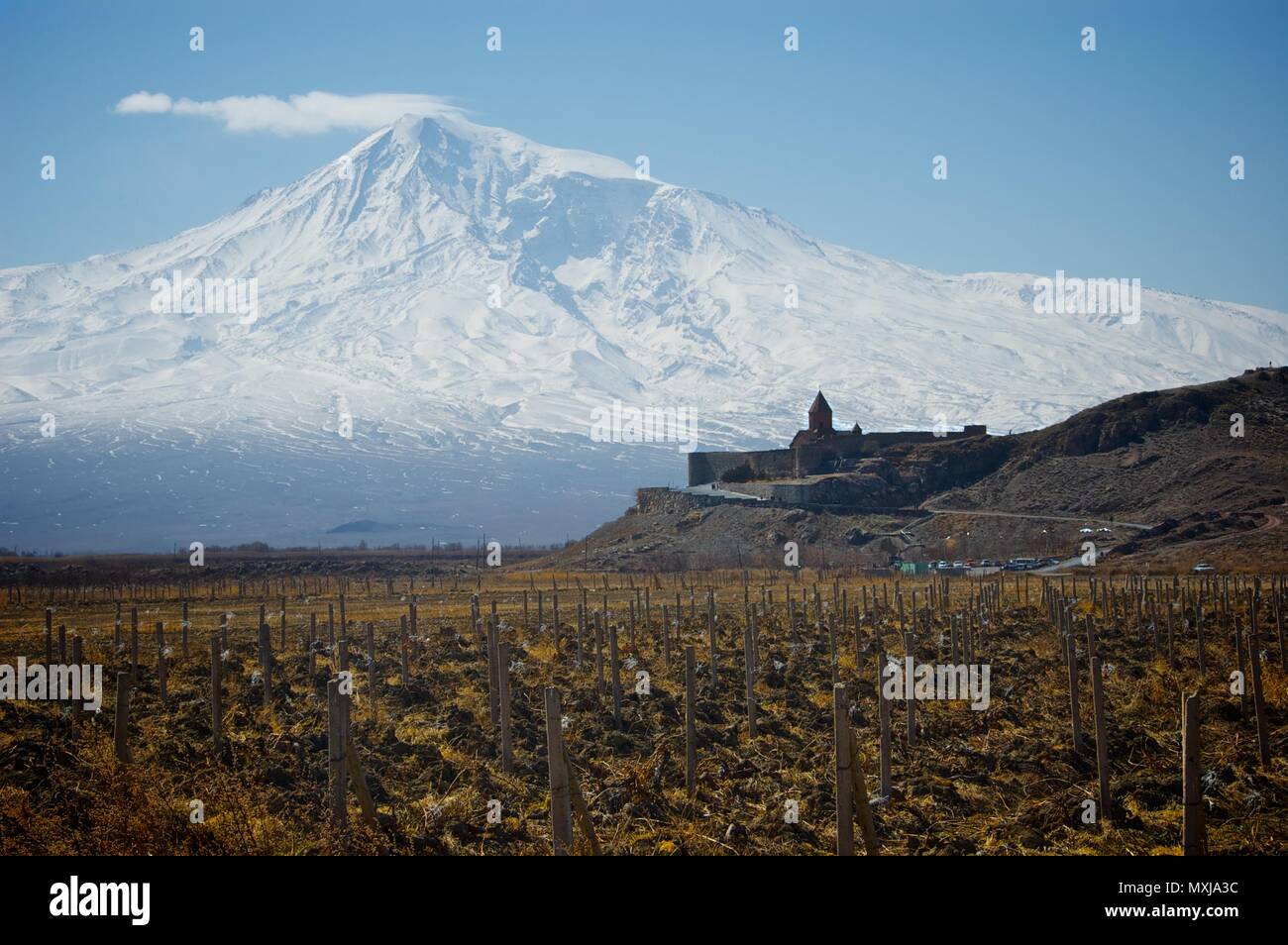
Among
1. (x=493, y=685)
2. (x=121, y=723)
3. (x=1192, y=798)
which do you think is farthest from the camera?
(x=493, y=685)

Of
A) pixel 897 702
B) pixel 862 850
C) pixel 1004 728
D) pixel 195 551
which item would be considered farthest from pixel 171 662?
pixel 195 551

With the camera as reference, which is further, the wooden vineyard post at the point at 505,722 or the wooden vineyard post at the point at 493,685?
the wooden vineyard post at the point at 493,685

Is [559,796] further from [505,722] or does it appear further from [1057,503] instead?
[1057,503]

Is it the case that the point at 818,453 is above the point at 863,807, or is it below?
above

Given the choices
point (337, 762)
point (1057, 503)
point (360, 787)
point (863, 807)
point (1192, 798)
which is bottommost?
point (863, 807)

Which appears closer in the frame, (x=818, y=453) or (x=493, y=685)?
(x=493, y=685)

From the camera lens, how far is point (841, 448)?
77938 millimetres

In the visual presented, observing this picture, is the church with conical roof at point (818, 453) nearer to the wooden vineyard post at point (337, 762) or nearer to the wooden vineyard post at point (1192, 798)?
the wooden vineyard post at point (337, 762)

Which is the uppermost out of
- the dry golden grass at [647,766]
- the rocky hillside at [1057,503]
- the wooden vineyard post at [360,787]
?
the rocky hillside at [1057,503]

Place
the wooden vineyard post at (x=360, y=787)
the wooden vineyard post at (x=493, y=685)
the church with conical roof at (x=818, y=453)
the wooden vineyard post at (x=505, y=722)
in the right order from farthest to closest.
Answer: the church with conical roof at (x=818, y=453) < the wooden vineyard post at (x=493, y=685) < the wooden vineyard post at (x=505, y=722) < the wooden vineyard post at (x=360, y=787)

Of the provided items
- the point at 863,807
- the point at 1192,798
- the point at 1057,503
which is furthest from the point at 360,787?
the point at 1057,503

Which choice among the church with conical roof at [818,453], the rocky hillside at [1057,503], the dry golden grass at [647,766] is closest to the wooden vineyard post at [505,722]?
the dry golden grass at [647,766]

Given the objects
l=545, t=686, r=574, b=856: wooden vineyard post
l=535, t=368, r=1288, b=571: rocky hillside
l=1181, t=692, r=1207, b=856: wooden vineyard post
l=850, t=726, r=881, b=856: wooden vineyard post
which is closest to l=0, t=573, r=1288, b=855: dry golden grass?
l=850, t=726, r=881, b=856: wooden vineyard post
